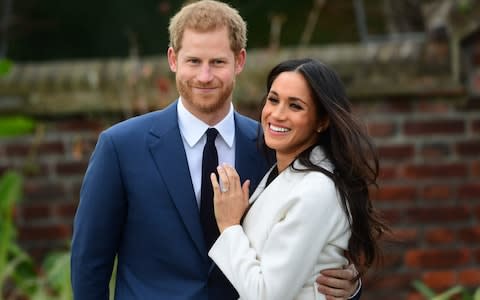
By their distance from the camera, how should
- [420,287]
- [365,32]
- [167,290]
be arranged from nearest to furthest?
[167,290]
[420,287]
[365,32]

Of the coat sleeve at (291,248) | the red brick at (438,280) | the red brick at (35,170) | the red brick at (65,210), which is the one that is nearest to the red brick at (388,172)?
the red brick at (438,280)

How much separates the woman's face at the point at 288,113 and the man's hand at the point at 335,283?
1.29 feet

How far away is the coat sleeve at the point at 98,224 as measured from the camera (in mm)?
3230

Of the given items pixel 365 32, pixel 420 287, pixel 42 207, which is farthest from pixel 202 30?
pixel 365 32

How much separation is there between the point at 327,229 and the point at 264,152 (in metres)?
0.47

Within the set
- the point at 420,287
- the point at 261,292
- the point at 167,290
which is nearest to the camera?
the point at 261,292

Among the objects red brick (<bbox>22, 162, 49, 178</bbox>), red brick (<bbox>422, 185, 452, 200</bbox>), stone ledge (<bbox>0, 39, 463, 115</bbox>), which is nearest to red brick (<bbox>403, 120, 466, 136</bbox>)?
stone ledge (<bbox>0, 39, 463, 115</bbox>)

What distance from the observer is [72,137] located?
5.51 metres

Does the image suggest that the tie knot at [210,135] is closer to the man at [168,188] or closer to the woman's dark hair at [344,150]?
the man at [168,188]

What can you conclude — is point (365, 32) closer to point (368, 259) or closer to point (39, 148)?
point (39, 148)

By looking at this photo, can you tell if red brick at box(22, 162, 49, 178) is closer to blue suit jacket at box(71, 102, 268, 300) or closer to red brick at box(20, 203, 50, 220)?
red brick at box(20, 203, 50, 220)

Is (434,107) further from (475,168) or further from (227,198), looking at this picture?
(227,198)

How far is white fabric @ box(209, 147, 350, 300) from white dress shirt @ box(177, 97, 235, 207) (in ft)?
0.85

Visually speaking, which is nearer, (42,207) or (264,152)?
(264,152)
